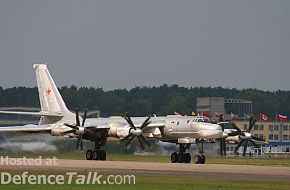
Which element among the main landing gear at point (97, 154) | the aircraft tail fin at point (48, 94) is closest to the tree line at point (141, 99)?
the aircraft tail fin at point (48, 94)

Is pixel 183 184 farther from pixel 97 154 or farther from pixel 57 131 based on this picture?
pixel 97 154

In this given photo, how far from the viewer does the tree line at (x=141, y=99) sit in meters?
136

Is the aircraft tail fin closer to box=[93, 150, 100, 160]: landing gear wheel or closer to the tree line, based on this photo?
box=[93, 150, 100, 160]: landing gear wheel

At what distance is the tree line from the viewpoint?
136125 millimetres

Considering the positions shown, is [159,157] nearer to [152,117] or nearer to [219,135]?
[152,117]

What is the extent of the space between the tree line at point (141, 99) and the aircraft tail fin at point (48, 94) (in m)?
47.7

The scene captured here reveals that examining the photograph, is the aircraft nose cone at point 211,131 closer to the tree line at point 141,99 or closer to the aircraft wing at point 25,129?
the aircraft wing at point 25,129

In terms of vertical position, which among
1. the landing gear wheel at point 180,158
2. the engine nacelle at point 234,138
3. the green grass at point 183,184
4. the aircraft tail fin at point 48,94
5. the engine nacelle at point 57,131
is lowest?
the landing gear wheel at point 180,158

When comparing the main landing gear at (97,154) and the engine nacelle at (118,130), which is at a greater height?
the engine nacelle at (118,130)

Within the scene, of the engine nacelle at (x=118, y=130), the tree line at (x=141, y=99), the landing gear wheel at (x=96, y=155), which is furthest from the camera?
the tree line at (x=141, y=99)

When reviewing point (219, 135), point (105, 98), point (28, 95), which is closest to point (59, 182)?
point (219, 135)

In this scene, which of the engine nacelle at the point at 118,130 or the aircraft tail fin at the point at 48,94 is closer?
the engine nacelle at the point at 118,130

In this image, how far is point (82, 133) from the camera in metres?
64.7

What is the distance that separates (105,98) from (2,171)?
303 feet
